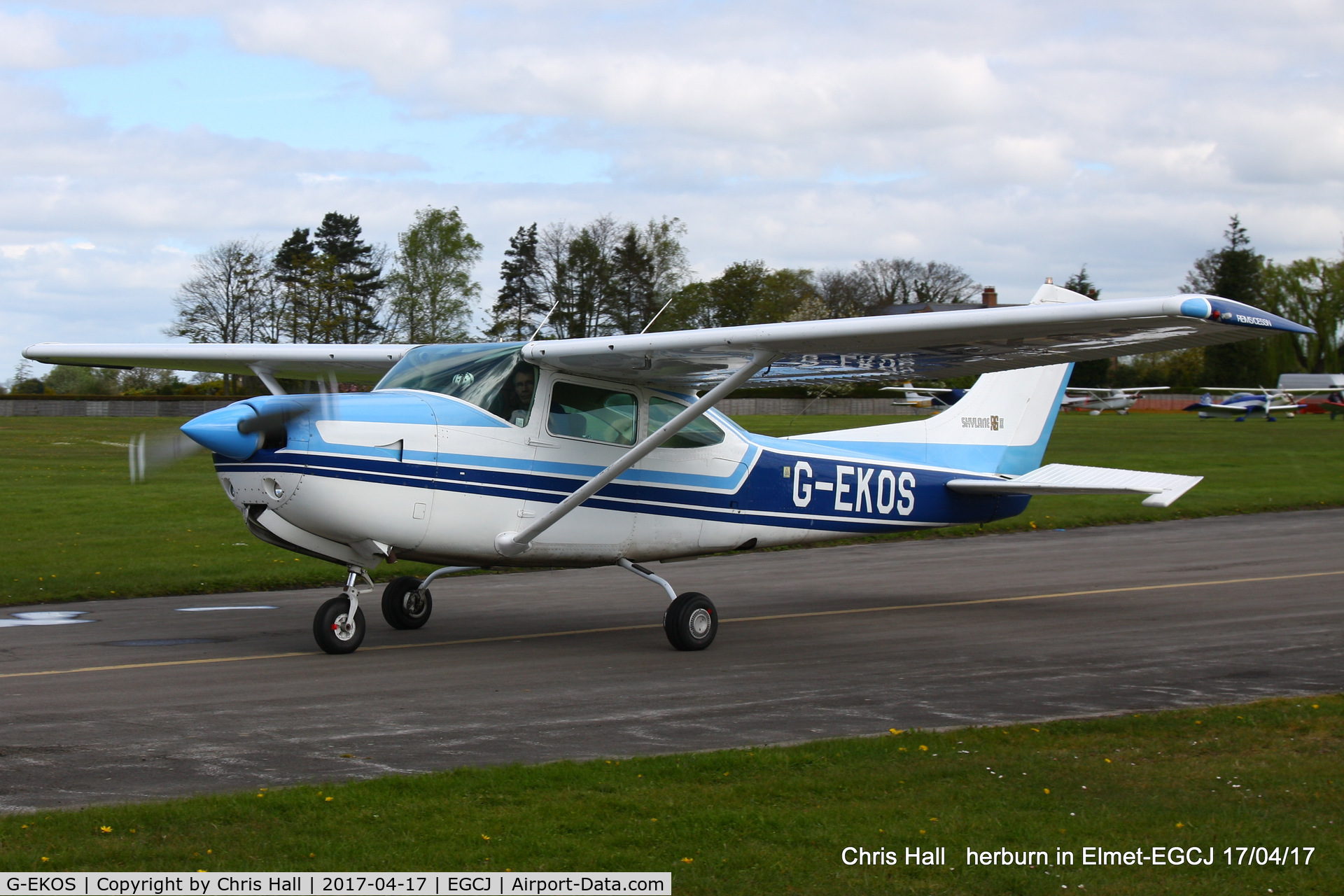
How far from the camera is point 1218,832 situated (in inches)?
203

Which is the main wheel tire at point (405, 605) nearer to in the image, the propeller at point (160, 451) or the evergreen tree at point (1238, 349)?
the propeller at point (160, 451)

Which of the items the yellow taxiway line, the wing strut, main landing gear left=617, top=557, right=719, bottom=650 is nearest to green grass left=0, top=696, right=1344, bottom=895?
main landing gear left=617, top=557, right=719, bottom=650

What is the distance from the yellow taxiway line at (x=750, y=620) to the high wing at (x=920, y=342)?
2379 millimetres

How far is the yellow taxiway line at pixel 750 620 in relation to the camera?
9.29 m

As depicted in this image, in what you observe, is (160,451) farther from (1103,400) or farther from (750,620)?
(1103,400)

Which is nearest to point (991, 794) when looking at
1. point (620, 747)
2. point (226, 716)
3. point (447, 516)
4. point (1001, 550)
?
point (620, 747)

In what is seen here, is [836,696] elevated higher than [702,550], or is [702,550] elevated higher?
[702,550]

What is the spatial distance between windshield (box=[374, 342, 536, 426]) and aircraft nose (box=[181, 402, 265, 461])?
4.77ft

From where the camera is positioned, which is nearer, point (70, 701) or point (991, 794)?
point (991, 794)

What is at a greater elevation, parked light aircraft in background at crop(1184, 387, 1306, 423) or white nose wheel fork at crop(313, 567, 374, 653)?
parked light aircraft in background at crop(1184, 387, 1306, 423)

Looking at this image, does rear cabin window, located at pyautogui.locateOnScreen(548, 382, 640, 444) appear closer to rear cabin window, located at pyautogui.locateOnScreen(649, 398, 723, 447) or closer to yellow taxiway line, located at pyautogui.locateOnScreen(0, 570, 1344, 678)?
rear cabin window, located at pyautogui.locateOnScreen(649, 398, 723, 447)

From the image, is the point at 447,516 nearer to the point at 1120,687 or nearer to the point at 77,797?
the point at 77,797

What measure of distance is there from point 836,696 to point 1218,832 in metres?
3.46

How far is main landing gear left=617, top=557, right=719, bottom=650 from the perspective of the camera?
10.2 m
